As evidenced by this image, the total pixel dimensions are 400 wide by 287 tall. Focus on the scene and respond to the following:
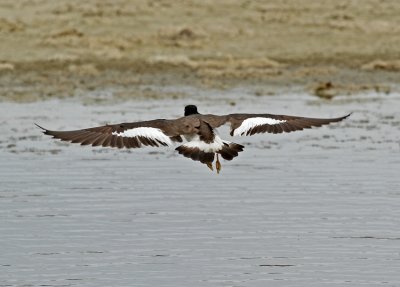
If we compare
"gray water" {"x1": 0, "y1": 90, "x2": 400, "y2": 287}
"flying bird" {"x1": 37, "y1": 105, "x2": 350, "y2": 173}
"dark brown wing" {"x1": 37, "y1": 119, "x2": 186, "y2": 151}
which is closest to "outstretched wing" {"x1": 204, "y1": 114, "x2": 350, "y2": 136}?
"flying bird" {"x1": 37, "y1": 105, "x2": 350, "y2": 173}

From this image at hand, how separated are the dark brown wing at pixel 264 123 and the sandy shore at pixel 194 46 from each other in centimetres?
1234

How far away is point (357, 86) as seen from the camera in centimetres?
2633

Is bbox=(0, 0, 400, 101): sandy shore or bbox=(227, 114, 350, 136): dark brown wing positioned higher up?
bbox=(0, 0, 400, 101): sandy shore

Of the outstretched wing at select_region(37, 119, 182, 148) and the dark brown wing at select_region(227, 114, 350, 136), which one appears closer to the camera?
the outstretched wing at select_region(37, 119, 182, 148)

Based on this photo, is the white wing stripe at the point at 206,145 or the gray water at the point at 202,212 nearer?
the gray water at the point at 202,212

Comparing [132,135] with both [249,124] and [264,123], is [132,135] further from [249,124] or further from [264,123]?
[264,123]

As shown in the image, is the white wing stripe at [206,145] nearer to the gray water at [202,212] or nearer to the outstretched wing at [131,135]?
the outstretched wing at [131,135]

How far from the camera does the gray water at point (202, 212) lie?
10781 millimetres

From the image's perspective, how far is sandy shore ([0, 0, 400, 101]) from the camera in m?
26.8

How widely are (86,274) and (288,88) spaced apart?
1597 centimetres

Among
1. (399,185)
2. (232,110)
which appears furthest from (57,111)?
(399,185)

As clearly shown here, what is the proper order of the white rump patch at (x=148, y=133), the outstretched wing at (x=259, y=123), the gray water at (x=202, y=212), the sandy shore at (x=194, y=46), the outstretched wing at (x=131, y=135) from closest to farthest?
the gray water at (x=202, y=212), the outstretched wing at (x=131, y=135), the white rump patch at (x=148, y=133), the outstretched wing at (x=259, y=123), the sandy shore at (x=194, y=46)

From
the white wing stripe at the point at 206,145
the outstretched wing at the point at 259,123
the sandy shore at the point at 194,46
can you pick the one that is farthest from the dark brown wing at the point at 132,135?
the sandy shore at the point at 194,46

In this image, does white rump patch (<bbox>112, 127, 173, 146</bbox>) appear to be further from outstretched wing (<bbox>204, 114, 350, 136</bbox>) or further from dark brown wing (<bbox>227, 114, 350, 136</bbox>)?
dark brown wing (<bbox>227, 114, 350, 136</bbox>)
